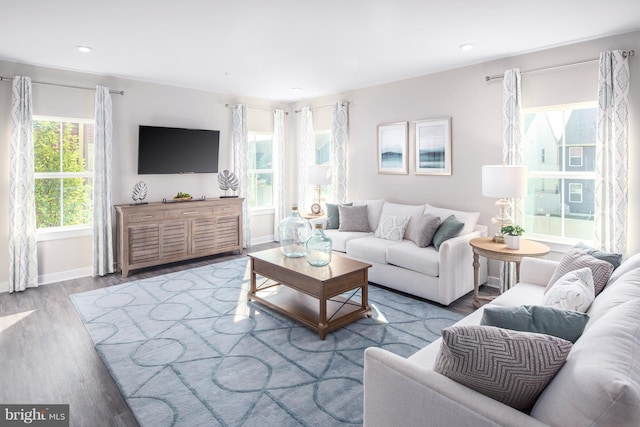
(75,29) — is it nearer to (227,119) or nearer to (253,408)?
(227,119)

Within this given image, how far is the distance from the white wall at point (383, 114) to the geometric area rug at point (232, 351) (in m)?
1.54

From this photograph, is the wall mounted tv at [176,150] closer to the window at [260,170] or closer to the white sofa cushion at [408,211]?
the window at [260,170]

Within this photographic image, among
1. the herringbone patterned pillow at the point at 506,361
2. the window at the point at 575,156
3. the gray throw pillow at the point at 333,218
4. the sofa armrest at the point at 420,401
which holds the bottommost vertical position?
the sofa armrest at the point at 420,401

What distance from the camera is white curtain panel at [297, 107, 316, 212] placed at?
6.74 metres

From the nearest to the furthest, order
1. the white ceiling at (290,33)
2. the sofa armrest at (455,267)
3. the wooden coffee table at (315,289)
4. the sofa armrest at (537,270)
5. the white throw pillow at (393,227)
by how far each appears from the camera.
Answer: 1. the white ceiling at (290,33)
2. the sofa armrest at (537,270)
3. the wooden coffee table at (315,289)
4. the sofa armrest at (455,267)
5. the white throw pillow at (393,227)

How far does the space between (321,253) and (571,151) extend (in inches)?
111

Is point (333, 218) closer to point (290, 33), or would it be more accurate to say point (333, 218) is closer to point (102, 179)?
point (290, 33)

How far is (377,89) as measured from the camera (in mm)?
5613

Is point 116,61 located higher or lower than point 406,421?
higher

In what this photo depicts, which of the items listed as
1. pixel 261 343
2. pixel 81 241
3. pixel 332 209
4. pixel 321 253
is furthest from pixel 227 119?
pixel 261 343

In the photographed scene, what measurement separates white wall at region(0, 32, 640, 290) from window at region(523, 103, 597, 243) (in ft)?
0.72

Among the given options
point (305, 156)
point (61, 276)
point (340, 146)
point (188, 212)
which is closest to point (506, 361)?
point (188, 212)

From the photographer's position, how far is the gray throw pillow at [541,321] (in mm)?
1546

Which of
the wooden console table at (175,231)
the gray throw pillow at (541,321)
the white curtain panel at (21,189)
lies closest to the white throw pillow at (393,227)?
the wooden console table at (175,231)
